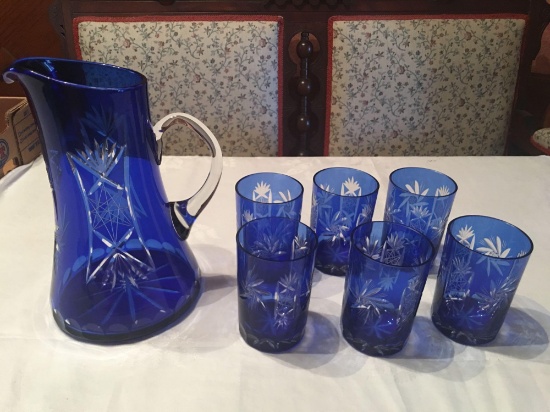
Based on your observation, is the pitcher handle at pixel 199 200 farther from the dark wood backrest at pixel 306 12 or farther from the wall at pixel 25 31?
the wall at pixel 25 31

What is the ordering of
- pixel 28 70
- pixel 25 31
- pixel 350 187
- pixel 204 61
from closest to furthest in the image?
pixel 28 70, pixel 350 187, pixel 204 61, pixel 25 31

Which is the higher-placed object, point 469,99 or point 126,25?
point 126,25

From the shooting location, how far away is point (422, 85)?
124 centimetres

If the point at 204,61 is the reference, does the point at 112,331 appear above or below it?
below

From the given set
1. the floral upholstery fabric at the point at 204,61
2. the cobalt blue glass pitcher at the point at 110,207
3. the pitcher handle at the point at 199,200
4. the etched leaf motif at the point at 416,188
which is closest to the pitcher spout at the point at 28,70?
the cobalt blue glass pitcher at the point at 110,207

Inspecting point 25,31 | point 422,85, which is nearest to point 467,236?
point 422,85

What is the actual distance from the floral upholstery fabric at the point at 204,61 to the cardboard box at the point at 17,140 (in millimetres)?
414

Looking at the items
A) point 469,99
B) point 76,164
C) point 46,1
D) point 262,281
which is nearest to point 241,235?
point 262,281

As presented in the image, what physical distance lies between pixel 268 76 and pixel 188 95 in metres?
0.20

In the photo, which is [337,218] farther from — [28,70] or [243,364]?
[28,70]

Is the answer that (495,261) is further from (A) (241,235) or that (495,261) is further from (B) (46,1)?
(B) (46,1)

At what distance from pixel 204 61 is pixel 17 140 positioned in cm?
51

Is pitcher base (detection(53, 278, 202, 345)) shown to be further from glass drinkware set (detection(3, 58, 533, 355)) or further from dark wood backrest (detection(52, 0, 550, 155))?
dark wood backrest (detection(52, 0, 550, 155))

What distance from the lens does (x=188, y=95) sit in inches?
47.7
